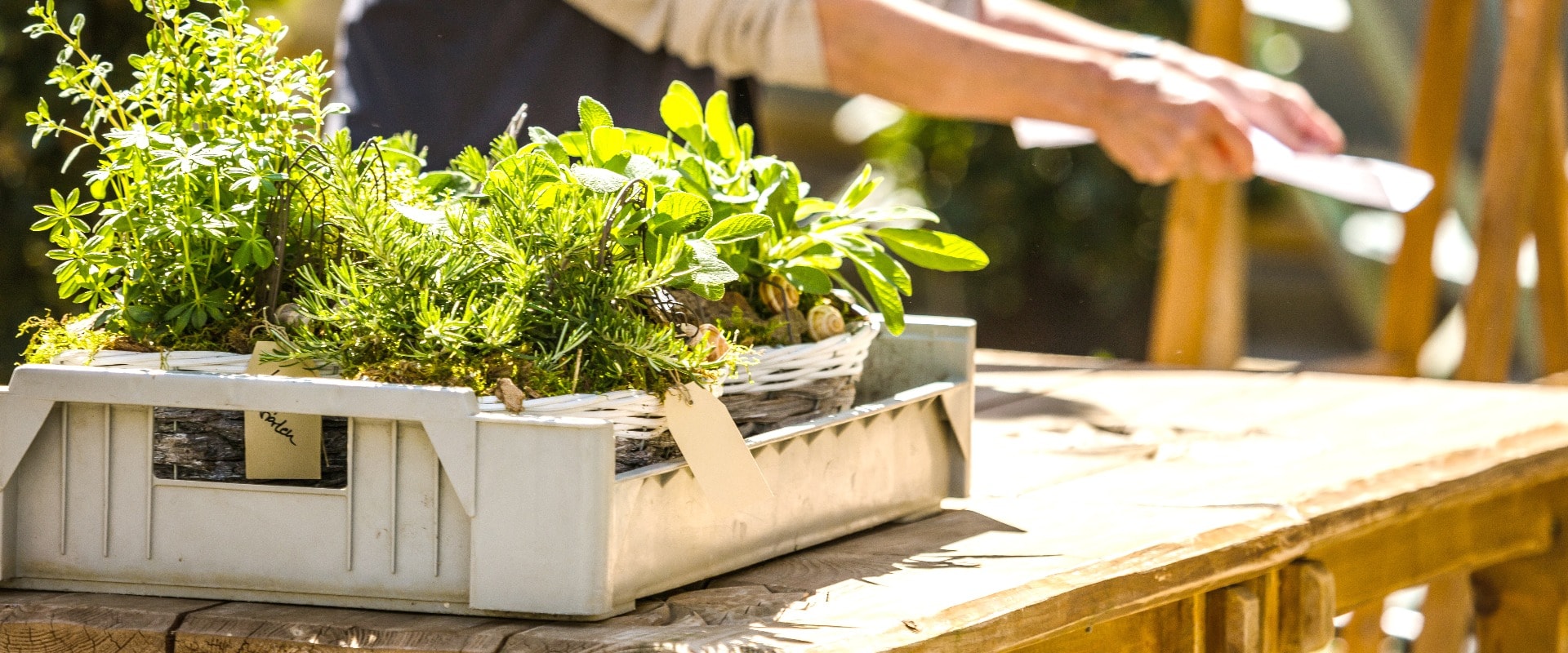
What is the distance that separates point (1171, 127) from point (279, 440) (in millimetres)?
977

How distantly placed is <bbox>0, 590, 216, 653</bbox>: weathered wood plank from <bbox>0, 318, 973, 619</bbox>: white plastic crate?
19mm

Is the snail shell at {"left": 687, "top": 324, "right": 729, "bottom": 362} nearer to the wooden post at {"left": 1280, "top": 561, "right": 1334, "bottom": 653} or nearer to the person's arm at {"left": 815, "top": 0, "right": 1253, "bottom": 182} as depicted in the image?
the wooden post at {"left": 1280, "top": 561, "right": 1334, "bottom": 653}

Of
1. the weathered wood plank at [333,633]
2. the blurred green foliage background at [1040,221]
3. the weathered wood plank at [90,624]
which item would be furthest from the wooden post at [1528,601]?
the blurred green foliage background at [1040,221]

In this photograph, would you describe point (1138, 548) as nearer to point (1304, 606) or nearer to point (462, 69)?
point (1304, 606)

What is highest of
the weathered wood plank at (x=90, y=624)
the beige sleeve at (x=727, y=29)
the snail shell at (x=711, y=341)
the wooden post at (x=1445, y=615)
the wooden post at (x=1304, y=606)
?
the beige sleeve at (x=727, y=29)

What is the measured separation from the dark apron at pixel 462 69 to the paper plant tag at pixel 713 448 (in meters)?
0.72

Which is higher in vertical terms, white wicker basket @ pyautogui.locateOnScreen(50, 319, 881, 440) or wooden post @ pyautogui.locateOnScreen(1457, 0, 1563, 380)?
wooden post @ pyautogui.locateOnScreen(1457, 0, 1563, 380)

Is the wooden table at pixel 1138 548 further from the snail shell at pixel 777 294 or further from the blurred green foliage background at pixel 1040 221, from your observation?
the blurred green foliage background at pixel 1040 221

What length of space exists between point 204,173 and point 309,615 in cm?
23

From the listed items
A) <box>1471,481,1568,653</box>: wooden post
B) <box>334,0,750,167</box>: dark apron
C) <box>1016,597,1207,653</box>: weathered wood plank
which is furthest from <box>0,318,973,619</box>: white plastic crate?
<box>1471,481,1568,653</box>: wooden post

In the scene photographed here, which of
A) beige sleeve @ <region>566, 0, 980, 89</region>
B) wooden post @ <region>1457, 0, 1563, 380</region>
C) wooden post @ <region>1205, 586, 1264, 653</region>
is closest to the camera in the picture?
wooden post @ <region>1205, 586, 1264, 653</region>

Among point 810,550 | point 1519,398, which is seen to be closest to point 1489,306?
point 1519,398

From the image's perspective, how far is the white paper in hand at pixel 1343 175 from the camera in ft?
4.40

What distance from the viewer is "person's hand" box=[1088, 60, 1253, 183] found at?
1444 millimetres
